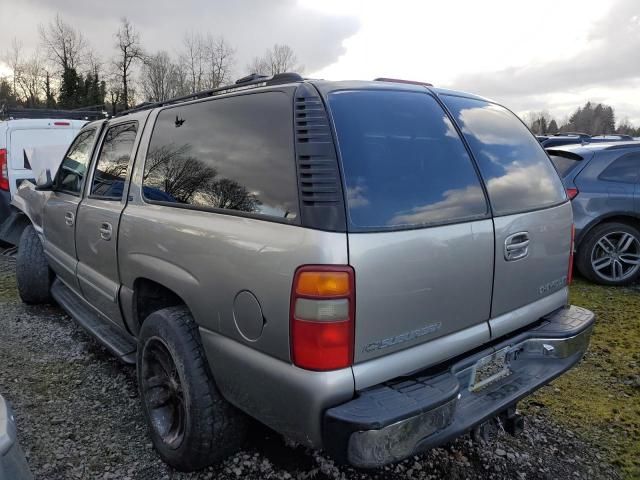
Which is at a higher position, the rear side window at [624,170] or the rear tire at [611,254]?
the rear side window at [624,170]

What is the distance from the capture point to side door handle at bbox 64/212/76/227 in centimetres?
356

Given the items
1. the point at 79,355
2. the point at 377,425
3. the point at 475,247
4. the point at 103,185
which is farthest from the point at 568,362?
the point at 79,355

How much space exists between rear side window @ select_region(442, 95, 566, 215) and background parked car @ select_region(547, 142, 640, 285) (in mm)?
3127

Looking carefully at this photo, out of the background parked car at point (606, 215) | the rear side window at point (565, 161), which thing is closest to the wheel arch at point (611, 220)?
the background parked car at point (606, 215)

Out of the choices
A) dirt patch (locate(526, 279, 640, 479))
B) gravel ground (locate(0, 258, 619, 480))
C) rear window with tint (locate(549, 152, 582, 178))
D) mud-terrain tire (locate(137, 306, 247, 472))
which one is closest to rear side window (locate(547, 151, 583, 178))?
rear window with tint (locate(549, 152, 582, 178))

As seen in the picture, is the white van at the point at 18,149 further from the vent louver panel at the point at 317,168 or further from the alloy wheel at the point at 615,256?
the alloy wheel at the point at 615,256

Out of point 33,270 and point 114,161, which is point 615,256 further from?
point 33,270

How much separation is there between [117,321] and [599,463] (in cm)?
293

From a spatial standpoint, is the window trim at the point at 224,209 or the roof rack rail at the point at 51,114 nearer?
the window trim at the point at 224,209

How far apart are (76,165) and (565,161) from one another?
17.3 feet

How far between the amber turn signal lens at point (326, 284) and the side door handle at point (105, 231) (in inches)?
68.8

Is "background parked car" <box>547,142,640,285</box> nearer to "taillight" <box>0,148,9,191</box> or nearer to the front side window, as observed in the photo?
the front side window

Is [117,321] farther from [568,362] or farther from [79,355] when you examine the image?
[568,362]

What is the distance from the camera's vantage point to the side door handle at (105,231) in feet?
9.66
